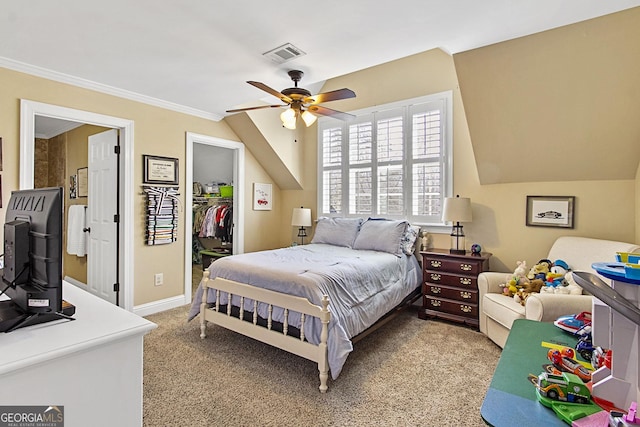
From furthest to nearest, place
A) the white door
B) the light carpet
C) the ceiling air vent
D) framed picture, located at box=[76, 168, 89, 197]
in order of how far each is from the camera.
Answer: framed picture, located at box=[76, 168, 89, 197], the white door, the ceiling air vent, the light carpet

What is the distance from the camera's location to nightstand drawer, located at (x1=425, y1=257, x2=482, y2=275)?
11.0 feet

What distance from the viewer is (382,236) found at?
12.3ft

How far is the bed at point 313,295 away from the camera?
2.33 metres

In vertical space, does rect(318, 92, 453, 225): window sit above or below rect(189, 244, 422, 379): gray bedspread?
above

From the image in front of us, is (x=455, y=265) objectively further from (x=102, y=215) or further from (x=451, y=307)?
(x=102, y=215)

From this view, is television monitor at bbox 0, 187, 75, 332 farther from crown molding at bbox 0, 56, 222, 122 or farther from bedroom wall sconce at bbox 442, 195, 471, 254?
bedroom wall sconce at bbox 442, 195, 471, 254

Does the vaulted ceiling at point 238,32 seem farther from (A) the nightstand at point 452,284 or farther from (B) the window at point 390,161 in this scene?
(A) the nightstand at point 452,284

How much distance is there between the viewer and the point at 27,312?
117 cm

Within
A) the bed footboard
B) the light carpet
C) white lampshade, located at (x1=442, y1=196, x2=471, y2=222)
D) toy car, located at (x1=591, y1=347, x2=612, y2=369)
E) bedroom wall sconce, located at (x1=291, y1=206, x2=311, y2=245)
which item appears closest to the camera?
toy car, located at (x1=591, y1=347, x2=612, y2=369)

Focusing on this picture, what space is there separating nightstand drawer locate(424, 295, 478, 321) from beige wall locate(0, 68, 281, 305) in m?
2.99

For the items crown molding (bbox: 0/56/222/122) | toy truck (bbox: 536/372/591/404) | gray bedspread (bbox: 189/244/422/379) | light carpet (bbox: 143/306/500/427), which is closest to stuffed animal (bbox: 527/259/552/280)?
light carpet (bbox: 143/306/500/427)

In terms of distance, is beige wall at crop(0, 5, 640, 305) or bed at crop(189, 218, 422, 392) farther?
beige wall at crop(0, 5, 640, 305)

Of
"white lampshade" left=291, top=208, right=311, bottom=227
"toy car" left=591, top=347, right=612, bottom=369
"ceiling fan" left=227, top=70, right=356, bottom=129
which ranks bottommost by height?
"toy car" left=591, top=347, right=612, bottom=369

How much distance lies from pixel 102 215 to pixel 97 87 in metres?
1.45
